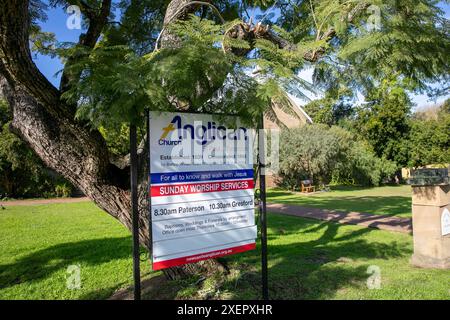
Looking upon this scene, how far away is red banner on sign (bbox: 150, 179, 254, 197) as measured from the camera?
143 inches

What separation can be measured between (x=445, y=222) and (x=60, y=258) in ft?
22.9

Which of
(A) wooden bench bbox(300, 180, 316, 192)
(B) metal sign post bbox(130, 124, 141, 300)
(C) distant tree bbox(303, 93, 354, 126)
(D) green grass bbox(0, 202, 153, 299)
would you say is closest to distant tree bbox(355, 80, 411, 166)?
(A) wooden bench bbox(300, 180, 316, 192)

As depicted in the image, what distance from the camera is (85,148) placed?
4.45 metres

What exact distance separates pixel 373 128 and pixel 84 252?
2878 centimetres

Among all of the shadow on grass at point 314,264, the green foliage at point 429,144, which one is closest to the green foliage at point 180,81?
the shadow on grass at point 314,264

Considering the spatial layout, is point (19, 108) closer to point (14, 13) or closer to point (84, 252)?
point (14, 13)

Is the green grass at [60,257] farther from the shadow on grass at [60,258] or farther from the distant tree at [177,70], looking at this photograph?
the distant tree at [177,70]

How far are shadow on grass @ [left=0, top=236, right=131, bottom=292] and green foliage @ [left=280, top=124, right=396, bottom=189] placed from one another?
16428mm

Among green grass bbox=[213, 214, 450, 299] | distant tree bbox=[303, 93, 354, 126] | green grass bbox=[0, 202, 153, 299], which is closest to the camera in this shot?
green grass bbox=[213, 214, 450, 299]

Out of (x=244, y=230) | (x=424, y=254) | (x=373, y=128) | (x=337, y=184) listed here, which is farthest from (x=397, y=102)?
(x=244, y=230)

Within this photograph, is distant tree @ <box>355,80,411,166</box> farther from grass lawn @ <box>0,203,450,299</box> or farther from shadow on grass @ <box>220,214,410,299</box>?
shadow on grass @ <box>220,214,410,299</box>

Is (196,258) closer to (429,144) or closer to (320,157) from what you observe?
(320,157)

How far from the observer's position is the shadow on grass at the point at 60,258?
6.20 meters

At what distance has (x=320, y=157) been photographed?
24594 mm
